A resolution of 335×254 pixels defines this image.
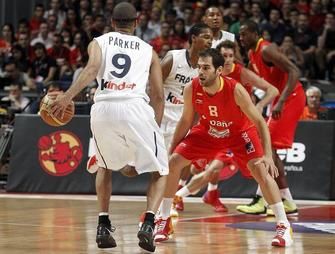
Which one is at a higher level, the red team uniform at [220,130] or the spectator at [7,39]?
the red team uniform at [220,130]

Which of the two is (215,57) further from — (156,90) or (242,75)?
(242,75)

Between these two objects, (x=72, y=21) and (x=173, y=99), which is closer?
(x=173, y=99)

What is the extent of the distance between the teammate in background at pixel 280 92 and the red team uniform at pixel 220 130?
1.96 metres

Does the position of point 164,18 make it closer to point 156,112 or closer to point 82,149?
point 82,149

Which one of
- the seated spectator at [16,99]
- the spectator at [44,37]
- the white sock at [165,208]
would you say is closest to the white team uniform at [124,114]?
the white sock at [165,208]

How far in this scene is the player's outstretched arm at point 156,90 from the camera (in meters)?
7.32

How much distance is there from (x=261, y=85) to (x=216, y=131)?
1.69m

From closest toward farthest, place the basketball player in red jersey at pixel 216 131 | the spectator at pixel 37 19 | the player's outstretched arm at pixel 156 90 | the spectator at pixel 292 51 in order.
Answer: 1. the player's outstretched arm at pixel 156 90
2. the basketball player in red jersey at pixel 216 131
3. the spectator at pixel 292 51
4. the spectator at pixel 37 19

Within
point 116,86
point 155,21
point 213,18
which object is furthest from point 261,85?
point 155,21

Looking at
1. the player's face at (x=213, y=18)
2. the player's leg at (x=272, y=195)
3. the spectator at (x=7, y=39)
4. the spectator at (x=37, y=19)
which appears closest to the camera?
the player's leg at (x=272, y=195)

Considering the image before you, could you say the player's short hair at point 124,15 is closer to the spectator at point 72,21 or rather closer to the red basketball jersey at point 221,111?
the red basketball jersey at point 221,111

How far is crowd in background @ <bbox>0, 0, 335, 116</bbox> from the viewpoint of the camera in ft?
54.2

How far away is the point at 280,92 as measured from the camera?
10.4 metres

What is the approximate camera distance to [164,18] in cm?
1836
